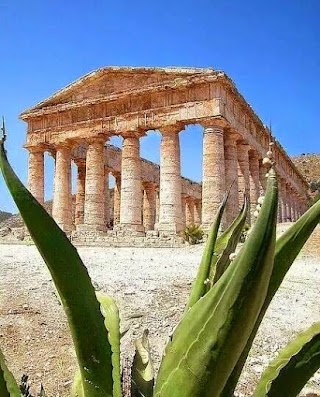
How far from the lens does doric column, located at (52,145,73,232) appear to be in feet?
85.4

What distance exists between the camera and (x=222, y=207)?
5.08 ft

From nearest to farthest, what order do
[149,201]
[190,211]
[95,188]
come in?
[95,188]
[149,201]
[190,211]

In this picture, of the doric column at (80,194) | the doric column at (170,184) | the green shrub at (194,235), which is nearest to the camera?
the green shrub at (194,235)

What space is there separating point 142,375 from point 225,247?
484 mm

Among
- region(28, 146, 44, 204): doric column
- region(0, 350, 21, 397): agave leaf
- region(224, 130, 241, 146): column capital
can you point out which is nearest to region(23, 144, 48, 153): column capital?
region(28, 146, 44, 204): doric column

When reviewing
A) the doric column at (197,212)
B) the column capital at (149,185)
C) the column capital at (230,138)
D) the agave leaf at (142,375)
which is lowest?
the agave leaf at (142,375)

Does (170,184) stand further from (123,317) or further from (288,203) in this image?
(288,203)

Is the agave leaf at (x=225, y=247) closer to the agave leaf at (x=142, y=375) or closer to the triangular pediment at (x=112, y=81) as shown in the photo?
the agave leaf at (x=142, y=375)

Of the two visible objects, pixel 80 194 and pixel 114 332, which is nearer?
pixel 114 332

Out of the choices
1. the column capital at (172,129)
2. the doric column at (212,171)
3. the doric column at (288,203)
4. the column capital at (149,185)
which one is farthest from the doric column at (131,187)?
the doric column at (288,203)

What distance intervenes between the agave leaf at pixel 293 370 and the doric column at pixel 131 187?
21764mm

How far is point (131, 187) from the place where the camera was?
77.6 feet

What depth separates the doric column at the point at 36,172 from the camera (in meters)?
27.0

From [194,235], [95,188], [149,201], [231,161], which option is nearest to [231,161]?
[231,161]
